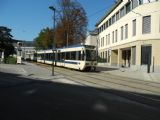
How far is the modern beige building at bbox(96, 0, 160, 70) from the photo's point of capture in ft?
142

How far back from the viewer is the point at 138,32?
45.9 meters

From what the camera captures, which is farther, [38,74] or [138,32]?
[138,32]

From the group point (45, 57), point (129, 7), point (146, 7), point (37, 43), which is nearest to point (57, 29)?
point (45, 57)

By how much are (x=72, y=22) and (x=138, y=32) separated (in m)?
23.3

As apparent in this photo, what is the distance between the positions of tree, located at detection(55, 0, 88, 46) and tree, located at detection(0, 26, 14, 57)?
34.1ft

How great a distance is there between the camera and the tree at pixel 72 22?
66688 mm

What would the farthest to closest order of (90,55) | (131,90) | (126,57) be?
(126,57)
(90,55)
(131,90)

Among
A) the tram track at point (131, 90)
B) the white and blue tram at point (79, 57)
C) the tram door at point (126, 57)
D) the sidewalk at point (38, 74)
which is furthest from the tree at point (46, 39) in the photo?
the tram track at point (131, 90)

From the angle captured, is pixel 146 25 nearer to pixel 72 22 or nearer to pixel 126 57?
pixel 126 57

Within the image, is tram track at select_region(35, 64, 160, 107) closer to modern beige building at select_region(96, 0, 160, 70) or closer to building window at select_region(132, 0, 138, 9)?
modern beige building at select_region(96, 0, 160, 70)

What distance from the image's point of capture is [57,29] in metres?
67.9

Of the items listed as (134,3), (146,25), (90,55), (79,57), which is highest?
(134,3)

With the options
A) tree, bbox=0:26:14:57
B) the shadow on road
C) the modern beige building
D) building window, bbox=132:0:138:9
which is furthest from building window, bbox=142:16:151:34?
the shadow on road

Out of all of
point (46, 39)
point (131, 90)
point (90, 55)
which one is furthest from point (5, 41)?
point (131, 90)
